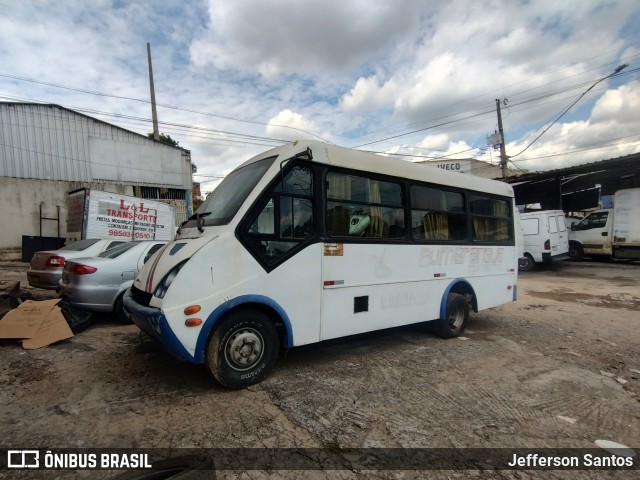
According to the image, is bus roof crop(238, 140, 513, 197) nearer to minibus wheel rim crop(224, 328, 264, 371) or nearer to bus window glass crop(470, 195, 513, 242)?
bus window glass crop(470, 195, 513, 242)

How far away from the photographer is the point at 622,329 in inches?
249

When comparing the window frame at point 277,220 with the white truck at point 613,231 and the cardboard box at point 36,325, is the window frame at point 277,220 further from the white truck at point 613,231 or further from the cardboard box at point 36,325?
the white truck at point 613,231

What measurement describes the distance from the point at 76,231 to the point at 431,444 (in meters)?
13.9

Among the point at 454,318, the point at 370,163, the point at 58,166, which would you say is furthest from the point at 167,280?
the point at 58,166

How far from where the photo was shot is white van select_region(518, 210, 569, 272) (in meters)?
14.2

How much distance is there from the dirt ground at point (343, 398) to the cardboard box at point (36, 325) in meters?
0.15

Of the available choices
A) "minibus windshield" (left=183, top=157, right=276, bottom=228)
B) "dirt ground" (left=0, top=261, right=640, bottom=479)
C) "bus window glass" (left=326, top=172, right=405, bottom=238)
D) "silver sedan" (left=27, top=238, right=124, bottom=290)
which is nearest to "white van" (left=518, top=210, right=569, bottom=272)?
"dirt ground" (left=0, top=261, right=640, bottom=479)

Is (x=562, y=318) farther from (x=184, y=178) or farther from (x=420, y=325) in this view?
(x=184, y=178)

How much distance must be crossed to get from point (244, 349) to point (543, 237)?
14403mm

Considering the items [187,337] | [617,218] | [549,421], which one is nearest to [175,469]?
[187,337]

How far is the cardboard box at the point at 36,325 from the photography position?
15.3 ft

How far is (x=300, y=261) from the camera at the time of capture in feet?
12.7

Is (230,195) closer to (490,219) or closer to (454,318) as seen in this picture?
(454,318)

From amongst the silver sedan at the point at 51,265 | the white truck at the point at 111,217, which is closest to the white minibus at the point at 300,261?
the silver sedan at the point at 51,265
